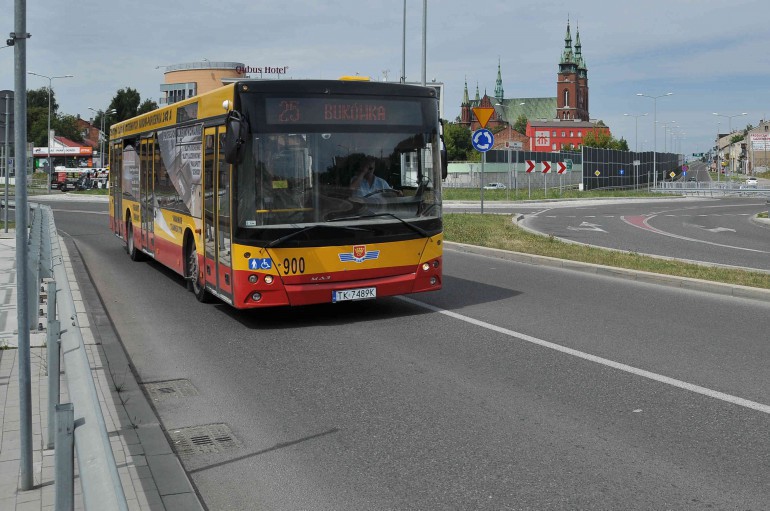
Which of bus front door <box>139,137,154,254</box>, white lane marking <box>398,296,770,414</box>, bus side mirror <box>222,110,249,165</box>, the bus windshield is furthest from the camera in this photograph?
bus front door <box>139,137,154,254</box>

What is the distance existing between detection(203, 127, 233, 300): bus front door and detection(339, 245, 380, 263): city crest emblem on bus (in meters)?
1.29

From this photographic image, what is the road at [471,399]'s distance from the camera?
501 cm

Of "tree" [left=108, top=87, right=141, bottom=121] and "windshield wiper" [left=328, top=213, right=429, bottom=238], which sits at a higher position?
"tree" [left=108, top=87, right=141, bottom=121]

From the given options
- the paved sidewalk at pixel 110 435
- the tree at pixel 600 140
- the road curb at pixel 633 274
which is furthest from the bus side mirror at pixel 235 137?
the tree at pixel 600 140

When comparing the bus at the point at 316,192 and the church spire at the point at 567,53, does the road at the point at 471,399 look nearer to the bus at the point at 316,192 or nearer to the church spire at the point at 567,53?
the bus at the point at 316,192

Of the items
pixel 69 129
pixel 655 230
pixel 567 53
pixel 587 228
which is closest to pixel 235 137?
pixel 587 228

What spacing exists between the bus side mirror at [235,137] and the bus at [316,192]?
0.01m

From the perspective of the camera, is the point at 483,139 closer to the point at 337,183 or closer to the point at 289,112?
the point at 337,183

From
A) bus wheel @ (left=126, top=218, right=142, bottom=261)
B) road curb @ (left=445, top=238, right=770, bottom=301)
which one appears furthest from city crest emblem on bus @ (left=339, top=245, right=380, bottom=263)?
bus wheel @ (left=126, top=218, right=142, bottom=261)

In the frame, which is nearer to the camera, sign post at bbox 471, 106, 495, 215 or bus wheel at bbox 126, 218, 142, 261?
bus wheel at bbox 126, 218, 142, 261

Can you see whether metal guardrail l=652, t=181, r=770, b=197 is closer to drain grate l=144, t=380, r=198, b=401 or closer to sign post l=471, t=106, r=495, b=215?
sign post l=471, t=106, r=495, b=215

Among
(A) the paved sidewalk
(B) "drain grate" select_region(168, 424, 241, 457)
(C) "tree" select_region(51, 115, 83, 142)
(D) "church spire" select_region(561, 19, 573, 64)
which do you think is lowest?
(B) "drain grate" select_region(168, 424, 241, 457)

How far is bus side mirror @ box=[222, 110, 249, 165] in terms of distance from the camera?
952 cm

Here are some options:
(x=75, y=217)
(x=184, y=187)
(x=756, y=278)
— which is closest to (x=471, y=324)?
(x=184, y=187)
